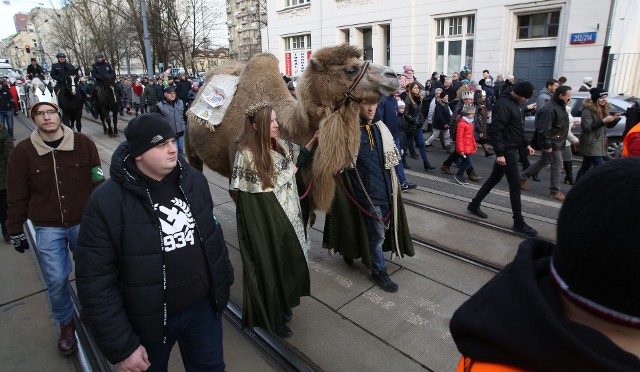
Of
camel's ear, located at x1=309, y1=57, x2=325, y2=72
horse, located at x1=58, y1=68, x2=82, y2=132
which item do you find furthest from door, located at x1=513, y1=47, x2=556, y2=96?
horse, located at x1=58, y1=68, x2=82, y2=132

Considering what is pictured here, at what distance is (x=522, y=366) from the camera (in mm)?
856

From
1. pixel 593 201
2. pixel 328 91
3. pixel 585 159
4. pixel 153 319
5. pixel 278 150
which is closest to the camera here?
pixel 593 201

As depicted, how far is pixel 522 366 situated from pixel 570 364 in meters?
0.10

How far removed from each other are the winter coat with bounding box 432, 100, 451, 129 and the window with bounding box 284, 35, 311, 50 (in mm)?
17902

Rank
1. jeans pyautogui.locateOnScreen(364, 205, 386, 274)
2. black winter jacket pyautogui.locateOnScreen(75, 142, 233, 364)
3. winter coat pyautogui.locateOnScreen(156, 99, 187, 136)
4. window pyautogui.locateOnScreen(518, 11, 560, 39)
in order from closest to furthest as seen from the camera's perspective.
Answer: black winter jacket pyautogui.locateOnScreen(75, 142, 233, 364)
jeans pyautogui.locateOnScreen(364, 205, 386, 274)
winter coat pyautogui.locateOnScreen(156, 99, 187, 136)
window pyautogui.locateOnScreen(518, 11, 560, 39)

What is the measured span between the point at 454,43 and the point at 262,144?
59.9 feet

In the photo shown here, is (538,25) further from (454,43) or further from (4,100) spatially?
(4,100)

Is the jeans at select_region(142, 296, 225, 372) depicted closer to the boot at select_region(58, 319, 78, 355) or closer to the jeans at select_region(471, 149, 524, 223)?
the boot at select_region(58, 319, 78, 355)

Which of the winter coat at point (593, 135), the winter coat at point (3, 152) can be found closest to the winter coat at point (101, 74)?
the winter coat at point (3, 152)

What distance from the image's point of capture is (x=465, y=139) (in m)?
7.73

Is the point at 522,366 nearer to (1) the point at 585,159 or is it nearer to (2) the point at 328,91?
(2) the point at 328,91

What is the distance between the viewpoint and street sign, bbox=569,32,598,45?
14.0 metres

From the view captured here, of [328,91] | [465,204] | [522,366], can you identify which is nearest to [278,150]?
[328,91]

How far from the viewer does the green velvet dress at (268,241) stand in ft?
9.67
